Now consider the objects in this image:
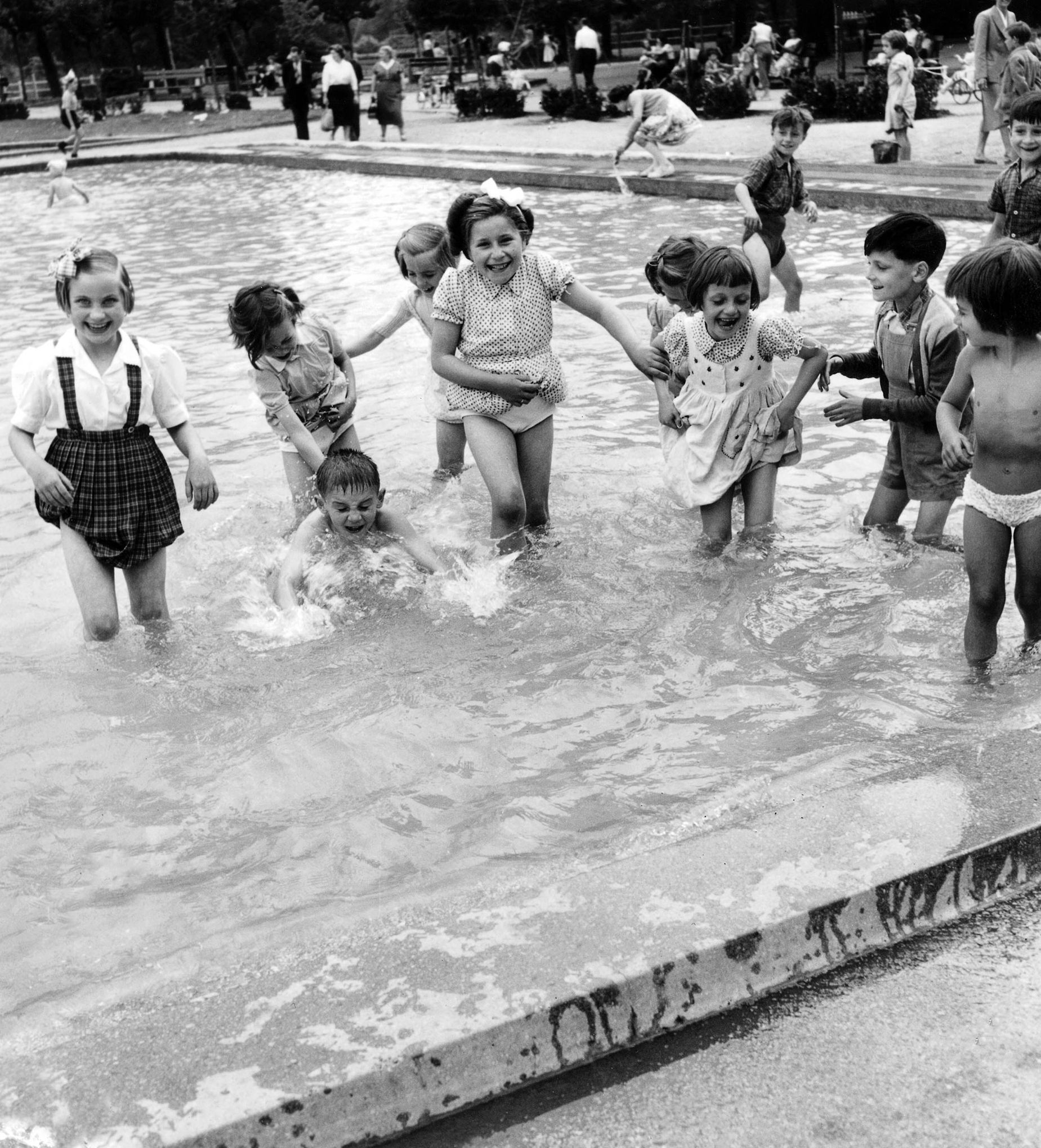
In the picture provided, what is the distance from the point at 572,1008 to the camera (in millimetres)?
2830

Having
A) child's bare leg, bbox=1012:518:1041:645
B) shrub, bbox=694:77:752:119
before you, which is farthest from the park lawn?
child's bare leg, bbox=1012:518:1041:645

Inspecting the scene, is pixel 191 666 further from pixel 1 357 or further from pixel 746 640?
pixel 1 357

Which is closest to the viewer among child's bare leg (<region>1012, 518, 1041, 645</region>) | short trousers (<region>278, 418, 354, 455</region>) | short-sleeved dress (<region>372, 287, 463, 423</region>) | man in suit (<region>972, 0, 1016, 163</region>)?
child's bare leg (<region>1012, 518, 1041, 645</region>)

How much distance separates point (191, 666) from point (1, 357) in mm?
7200

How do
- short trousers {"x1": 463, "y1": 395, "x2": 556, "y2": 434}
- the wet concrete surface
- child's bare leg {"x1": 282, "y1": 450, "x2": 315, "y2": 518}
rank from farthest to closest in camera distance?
child's bare leg {"x1": 282, "y1": 450, "x2": 315, "y2": 518} < short trousers {"x1": 463, "y1": 395, "x2": 556, "y2": 434} < the wet concrete surface

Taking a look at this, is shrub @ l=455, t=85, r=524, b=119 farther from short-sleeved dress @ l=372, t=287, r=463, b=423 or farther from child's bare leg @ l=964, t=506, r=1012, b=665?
child's bare leg @ l=964, t=506, r=1012, b=665

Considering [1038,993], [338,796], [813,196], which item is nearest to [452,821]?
[338,796]

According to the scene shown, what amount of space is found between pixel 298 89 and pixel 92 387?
92.6ft

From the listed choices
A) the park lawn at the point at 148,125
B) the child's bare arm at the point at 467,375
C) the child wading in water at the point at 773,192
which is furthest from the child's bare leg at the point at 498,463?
the park lawn at the point at 148,125

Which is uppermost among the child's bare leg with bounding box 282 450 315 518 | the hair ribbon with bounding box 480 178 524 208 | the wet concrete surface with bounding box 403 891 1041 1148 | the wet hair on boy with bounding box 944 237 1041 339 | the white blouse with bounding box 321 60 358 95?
the white blouse with bounding box 321 60 358 95

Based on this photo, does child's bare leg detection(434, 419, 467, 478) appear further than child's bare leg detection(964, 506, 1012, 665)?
Yes

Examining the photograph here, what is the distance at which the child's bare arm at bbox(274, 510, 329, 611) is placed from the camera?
19.0 ft

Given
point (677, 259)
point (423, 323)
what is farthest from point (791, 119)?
point (677, 259)

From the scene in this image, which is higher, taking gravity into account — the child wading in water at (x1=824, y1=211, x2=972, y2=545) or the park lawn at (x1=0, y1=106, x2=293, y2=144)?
the park lawn at (x1=0, y1=106, x2=293, y2=144)
